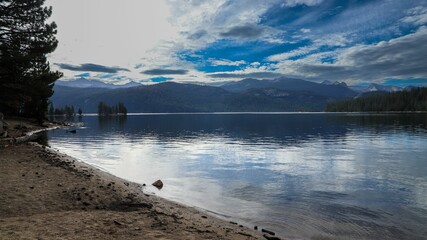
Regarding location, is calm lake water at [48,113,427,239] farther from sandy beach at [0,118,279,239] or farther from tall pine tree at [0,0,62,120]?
tall pine tree at [0,0,62,120]

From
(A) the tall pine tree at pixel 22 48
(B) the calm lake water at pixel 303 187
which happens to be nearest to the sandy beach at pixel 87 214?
(B) the calm lake water at pixel 303 187

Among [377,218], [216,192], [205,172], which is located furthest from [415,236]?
[205,172]

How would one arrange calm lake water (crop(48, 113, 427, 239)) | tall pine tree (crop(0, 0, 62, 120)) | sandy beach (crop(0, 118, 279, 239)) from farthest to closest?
1. tall pine tree (crop(0, 0, 62, 120))
2. calm lake water (crop(48, 113, 427, 239))
3. sandy beach (crop(0, 118, 279, 239))

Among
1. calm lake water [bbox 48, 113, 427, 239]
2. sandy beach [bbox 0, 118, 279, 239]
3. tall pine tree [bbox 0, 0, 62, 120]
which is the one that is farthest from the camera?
tall pine tree [bbox 0, 0, 62, 120]

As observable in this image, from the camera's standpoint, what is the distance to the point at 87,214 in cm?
1524

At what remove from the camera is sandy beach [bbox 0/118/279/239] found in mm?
12680

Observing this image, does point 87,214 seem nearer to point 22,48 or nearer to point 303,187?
point 303,187

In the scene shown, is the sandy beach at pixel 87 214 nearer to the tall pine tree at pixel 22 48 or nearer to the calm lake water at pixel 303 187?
the calm lake water at pixel 303 187

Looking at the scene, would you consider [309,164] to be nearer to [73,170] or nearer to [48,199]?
[73,170]

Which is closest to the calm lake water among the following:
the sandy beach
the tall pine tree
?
the sandy beach

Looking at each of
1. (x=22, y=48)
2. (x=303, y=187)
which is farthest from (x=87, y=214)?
(x=22, y=48)

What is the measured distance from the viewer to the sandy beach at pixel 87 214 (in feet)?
41.6

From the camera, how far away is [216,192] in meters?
26.6

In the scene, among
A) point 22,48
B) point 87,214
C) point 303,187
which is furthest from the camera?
point 22,48
